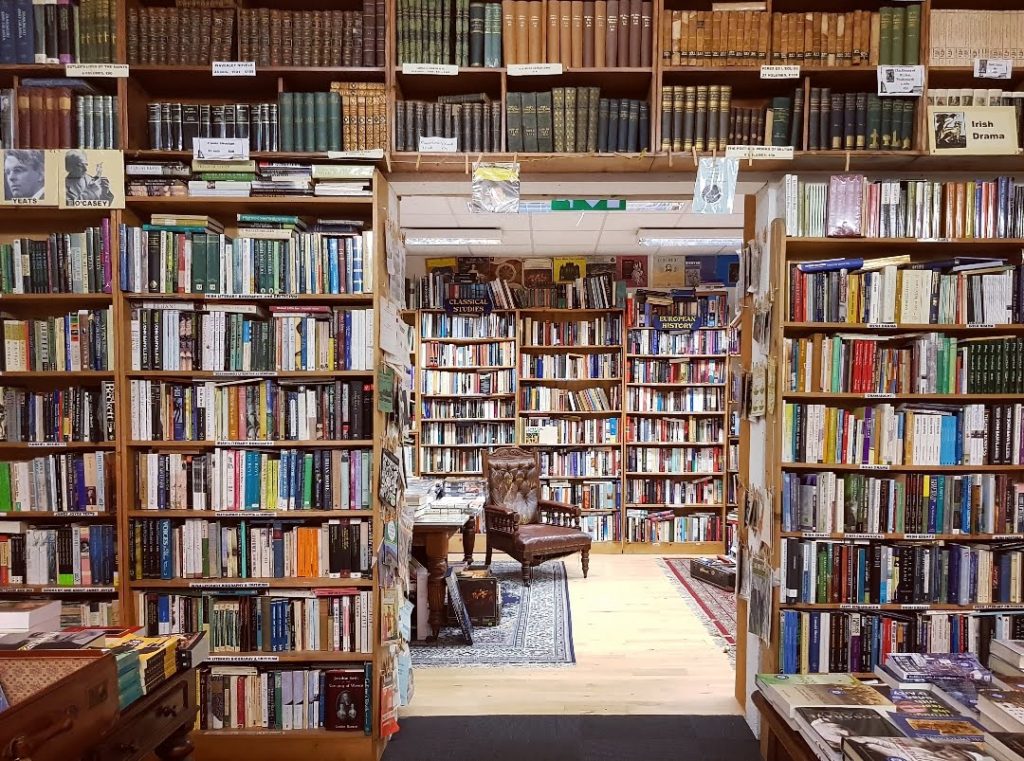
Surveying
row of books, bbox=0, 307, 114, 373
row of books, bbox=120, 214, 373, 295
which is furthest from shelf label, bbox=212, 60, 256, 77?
row of books, bbox=0, 307, 114, 373

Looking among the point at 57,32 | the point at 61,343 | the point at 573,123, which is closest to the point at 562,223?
the point at 573,123

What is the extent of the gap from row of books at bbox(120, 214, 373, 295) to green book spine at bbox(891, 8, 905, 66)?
7.22 feet

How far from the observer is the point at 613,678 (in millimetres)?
3559

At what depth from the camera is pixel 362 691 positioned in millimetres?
2670

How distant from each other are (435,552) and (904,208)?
302 cm

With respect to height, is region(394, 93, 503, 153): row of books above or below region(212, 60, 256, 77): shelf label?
below

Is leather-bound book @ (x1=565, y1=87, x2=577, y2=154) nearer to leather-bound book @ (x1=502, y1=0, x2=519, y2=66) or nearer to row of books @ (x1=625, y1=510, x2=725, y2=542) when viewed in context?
leather-bound book @ (x1=502, y1=0, x2=519, y2=66)

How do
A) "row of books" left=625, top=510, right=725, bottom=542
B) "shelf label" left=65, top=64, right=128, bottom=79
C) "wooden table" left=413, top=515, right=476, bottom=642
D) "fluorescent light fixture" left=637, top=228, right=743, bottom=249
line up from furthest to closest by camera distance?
"row of books" left=625, top=510, right=725, bottom=542 → "fluorescent light fixture" left=637, top=228, right=743, bottom=249 → "wooden table" left=413, top=515, right=476, bottom=642 → "shelf label" left=65, top=64, right=128, bottom=79

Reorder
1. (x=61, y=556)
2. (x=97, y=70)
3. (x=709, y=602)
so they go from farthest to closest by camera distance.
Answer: (x=709, y=602) < (x=61, y=556) < (x=97, y=70)

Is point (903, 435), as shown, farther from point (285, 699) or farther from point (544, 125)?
point (285, 699)

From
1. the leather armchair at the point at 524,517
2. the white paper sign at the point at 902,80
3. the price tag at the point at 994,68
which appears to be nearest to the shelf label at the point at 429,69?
the white paper sign at the point at 902,80

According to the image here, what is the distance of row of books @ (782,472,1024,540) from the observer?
2.73 metres

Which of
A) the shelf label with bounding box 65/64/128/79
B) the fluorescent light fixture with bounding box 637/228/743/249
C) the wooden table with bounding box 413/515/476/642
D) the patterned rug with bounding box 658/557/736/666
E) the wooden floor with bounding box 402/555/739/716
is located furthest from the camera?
the fluorescent light fixture with bounding box 637/228/743/249

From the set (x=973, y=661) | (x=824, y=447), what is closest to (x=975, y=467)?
(x=824, y=447)
